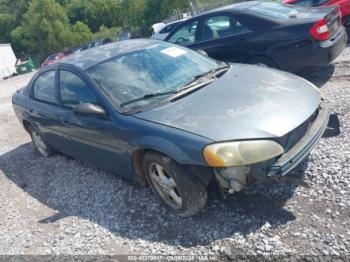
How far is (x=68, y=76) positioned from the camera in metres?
Answer: 4.46

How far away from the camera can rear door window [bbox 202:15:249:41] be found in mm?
6188

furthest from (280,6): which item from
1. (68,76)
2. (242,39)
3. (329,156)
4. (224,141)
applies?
(224,141)

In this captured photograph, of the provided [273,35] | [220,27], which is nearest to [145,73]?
[273,35]

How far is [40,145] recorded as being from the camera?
234 inches

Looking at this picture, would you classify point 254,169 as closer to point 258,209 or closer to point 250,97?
point 258,209

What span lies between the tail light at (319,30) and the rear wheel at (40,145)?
4510 millimetres

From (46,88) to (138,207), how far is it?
2.34 metres

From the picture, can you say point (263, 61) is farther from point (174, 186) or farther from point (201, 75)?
point (174, 186)

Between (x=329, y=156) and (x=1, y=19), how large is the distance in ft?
242

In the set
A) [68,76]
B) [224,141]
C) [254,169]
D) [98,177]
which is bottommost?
[98,177]

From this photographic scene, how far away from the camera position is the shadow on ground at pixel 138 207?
3.21m

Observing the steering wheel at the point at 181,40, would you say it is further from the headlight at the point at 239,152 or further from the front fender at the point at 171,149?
the headlight at the point at 239,152

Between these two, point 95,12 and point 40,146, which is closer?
point 40,146

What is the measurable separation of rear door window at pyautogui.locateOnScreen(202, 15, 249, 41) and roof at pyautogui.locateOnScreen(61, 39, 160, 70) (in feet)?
6.62
